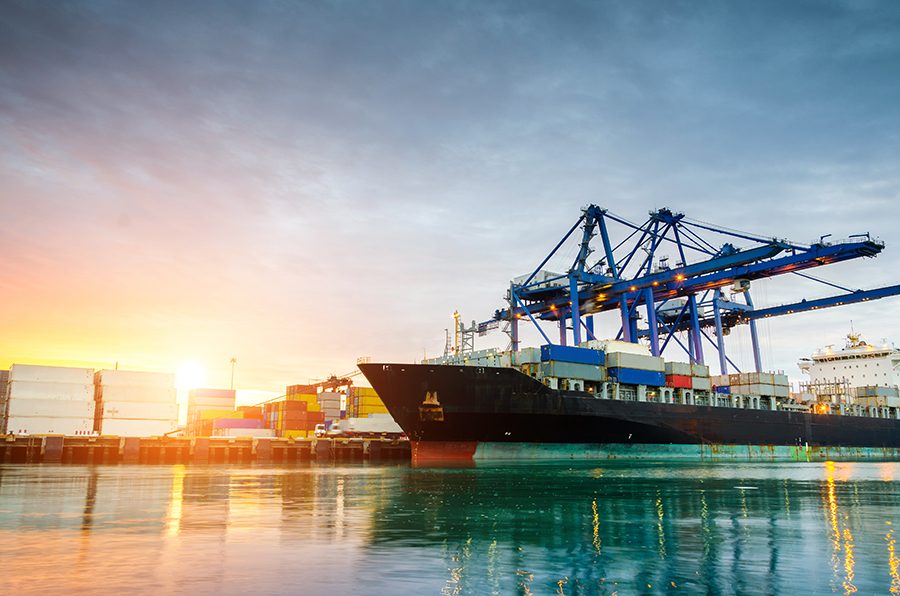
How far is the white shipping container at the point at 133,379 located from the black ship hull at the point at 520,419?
98.6ft

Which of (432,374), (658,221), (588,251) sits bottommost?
(432,374)

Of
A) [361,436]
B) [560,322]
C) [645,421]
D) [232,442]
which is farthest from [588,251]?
[232,442]

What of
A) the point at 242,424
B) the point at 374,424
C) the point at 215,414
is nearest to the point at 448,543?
the point at 374,424

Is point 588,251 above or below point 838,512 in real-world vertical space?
above

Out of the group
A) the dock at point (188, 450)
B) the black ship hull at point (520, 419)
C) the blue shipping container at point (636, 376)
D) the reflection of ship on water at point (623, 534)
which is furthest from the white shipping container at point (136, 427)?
the reflection of ship on water at point (623, 534)

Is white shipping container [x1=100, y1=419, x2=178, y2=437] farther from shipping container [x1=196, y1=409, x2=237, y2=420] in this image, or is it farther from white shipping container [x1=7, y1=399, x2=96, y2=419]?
shipping container [x1=196, y1=409, x2=237, y2=420]

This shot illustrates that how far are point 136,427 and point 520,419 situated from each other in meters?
38.6

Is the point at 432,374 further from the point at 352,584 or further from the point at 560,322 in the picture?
the point at 352,584

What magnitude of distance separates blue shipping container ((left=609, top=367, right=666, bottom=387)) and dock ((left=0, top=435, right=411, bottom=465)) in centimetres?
2035

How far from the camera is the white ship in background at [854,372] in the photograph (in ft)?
261

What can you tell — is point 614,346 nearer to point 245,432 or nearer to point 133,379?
point 133,379

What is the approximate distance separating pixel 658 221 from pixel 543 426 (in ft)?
92.1

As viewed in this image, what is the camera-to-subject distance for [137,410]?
60.1 metres

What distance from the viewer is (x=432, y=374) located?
137ft
